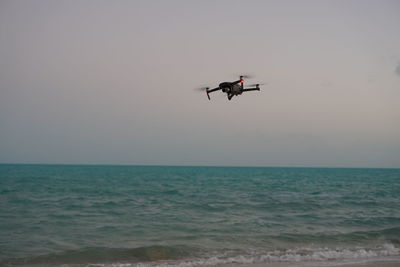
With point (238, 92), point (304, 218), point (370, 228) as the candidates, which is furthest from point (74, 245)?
point (370, 228)

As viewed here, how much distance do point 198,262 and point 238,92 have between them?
7.45 metres

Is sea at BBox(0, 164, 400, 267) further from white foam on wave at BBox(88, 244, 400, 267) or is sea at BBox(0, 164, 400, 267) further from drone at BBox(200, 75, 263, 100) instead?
drone at BBox(200, 75, 263, 100)

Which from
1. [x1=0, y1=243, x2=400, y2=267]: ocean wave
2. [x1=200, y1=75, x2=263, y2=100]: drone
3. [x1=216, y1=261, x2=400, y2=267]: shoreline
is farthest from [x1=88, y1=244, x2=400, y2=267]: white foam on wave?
[x1=200, y1=75, x2=263, y2=100]: drone

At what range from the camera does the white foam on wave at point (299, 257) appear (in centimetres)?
1399

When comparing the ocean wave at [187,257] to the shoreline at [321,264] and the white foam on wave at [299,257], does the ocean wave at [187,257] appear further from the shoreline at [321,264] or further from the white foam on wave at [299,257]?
the shoreline at [321,264]

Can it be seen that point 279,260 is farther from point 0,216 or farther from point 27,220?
point 0,216

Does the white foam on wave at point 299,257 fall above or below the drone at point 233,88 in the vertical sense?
below

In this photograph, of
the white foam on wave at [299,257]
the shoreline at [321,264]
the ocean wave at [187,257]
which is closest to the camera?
the shoreline at [321,264]

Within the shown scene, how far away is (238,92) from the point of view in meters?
14.7

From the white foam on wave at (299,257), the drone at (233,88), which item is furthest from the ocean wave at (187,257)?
the drone at (233,88)

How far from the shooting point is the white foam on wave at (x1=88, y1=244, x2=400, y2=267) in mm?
13992

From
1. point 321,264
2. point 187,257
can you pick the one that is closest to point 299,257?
point 321,264

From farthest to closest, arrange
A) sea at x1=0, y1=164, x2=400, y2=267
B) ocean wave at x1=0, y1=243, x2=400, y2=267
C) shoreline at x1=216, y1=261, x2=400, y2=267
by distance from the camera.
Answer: sea at x1=0, y1=164, x2=400, y2=267
ocean wave at x1=0, y1=243, x2=400, y2=267
shoreline at x1=216, y1=261, x2=400, y2=267

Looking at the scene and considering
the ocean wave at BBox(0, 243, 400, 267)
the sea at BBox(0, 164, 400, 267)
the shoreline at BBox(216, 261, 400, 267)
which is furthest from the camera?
the sea at BBox(0, 164, 400, 267)
